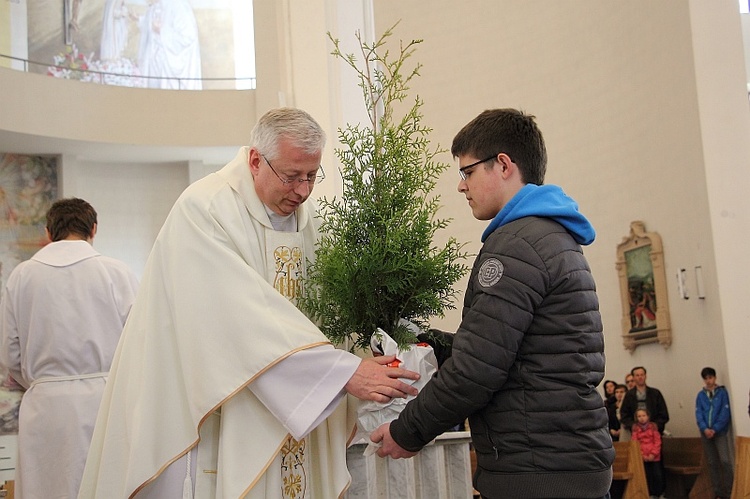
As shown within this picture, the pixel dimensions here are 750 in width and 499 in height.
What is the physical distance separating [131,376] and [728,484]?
9.84m

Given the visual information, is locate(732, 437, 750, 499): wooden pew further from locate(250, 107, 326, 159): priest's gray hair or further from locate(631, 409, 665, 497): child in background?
locate(250, 107, 326, 159): priest's gray hair

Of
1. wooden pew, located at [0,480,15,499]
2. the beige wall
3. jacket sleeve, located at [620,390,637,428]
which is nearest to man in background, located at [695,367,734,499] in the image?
the beige wall

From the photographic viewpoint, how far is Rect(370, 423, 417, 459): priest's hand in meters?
2.88

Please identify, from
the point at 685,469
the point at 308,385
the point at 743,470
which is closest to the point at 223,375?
the point at 308,385

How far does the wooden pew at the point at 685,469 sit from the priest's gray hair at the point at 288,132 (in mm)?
9887

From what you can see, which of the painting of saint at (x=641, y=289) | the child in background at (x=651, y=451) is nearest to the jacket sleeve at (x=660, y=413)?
the child in background at (x=651, y=451)

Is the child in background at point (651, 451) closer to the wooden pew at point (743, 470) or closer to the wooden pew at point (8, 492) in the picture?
the wooden pew at point (743, 470)

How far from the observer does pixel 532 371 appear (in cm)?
263

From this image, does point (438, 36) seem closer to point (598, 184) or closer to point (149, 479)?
point (598, 184)

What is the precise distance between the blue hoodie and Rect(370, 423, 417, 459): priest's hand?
2.41 ft

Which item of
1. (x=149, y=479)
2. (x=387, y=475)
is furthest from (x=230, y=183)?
(x=387, y=475)

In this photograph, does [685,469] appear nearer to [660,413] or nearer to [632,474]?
[660,413]

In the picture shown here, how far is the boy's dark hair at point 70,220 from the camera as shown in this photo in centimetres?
516

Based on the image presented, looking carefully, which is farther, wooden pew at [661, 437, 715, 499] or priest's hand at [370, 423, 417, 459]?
wooden pew at [661, 437, 715, 499]
